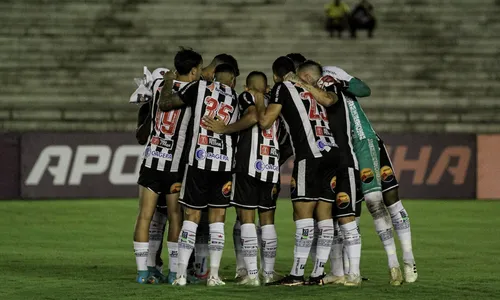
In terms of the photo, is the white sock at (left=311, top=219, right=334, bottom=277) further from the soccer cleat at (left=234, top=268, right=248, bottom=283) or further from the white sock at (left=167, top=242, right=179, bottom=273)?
the white sock at (left=167, top=242, right=179, bottom=273)

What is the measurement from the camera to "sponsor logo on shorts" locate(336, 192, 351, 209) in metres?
10.8

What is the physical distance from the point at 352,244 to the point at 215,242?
1237 millimetres

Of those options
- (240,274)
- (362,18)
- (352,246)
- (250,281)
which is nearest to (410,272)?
(352,246)

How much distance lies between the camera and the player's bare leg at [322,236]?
35.1ft

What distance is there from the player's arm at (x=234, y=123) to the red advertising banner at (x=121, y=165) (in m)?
12.5

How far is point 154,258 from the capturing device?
1133 cm

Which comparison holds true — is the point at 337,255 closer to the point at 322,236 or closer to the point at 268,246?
the point at 322,236

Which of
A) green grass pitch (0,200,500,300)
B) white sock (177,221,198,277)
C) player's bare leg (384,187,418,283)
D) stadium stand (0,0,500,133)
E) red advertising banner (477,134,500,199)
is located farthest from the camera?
stadium stand (0,0,500,133)

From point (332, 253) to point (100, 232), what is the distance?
21.3 ft

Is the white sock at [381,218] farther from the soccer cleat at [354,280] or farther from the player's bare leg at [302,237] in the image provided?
the player's bare leg at [302,237]

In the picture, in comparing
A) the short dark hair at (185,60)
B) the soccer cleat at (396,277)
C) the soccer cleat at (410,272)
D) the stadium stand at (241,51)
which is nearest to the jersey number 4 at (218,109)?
the short dark hair at (185,60)

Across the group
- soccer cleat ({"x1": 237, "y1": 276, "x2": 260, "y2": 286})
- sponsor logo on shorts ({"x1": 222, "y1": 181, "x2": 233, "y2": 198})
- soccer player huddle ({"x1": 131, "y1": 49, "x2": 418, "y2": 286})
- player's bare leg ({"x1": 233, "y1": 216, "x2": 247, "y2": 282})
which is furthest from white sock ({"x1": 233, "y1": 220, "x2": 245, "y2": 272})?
sponsor logo on shorts ({"x1": 222, "y1": 181, "x2": 233, "y2": 198})

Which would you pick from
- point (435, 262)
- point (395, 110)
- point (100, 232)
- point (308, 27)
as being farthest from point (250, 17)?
point (435, 262)

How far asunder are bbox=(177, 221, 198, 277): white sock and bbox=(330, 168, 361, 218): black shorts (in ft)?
4.31
